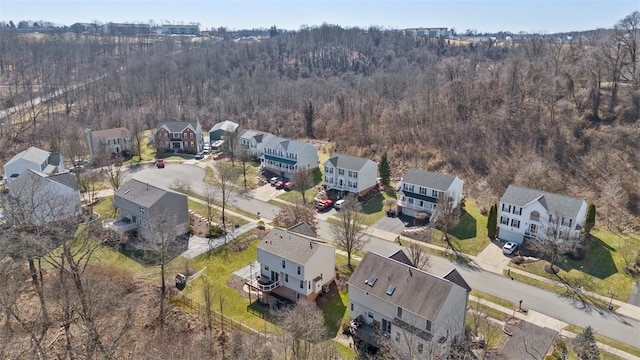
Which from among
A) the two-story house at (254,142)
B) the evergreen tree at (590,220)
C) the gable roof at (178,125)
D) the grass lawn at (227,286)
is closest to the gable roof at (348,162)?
the two-story house at (254,142)

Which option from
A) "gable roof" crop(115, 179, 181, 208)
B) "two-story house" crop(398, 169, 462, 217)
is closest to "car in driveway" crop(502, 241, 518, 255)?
"two-story house" crop(398, 169, 462, 217)

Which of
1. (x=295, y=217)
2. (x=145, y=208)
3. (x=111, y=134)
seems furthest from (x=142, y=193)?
(x=111, y=134)

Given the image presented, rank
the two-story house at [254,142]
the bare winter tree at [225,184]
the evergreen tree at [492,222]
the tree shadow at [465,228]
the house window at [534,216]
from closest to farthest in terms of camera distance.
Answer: the house window at [534,216], the evergreen tree at [492,222], the tree shadow at [465,228], the bare winter tree at [225,184], the two-story house at [254,142]

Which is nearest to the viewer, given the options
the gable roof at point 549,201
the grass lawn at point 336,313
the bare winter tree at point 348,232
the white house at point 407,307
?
the white house at point 407,307

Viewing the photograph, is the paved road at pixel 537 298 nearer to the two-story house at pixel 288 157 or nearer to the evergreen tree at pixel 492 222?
the evergreen tree at pixel 492 222

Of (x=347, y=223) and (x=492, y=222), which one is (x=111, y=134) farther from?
(x=492, y=222)

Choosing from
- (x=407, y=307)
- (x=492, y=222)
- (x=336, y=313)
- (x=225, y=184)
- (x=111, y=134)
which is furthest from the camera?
(x=111, y=134)
